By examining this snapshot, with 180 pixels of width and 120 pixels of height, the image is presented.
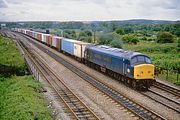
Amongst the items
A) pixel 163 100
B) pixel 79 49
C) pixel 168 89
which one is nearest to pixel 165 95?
pixel 163 100

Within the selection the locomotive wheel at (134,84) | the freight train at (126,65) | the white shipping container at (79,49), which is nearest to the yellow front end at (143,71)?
the freight train at (126,65)

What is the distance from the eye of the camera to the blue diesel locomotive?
27.4 m

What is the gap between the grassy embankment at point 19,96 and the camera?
1966 cm

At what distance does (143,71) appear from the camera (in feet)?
90.3

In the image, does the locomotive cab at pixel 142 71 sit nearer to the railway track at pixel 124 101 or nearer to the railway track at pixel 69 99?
the railway track at pixel 124 101

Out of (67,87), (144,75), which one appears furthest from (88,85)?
(144,75)

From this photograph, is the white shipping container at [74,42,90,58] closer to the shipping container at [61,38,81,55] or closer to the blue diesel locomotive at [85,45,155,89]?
the shipping container at [61,38,81,55]

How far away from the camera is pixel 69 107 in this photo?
21.6 metres

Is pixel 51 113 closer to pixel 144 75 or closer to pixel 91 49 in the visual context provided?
pixel 144 75

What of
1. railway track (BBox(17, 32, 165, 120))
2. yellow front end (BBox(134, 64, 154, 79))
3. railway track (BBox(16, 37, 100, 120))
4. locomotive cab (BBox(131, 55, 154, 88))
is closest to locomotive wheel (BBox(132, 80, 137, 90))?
locomotive cab (BBox(131, 55, 154, 88))

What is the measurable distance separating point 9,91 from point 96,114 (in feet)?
34.3

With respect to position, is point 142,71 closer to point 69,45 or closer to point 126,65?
point 126,65

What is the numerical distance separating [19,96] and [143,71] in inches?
405

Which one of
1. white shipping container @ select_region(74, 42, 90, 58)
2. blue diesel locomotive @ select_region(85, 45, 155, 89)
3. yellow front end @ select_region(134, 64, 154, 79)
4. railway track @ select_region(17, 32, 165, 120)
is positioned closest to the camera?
railway track @ select_region(17, 32, 165, 120)
